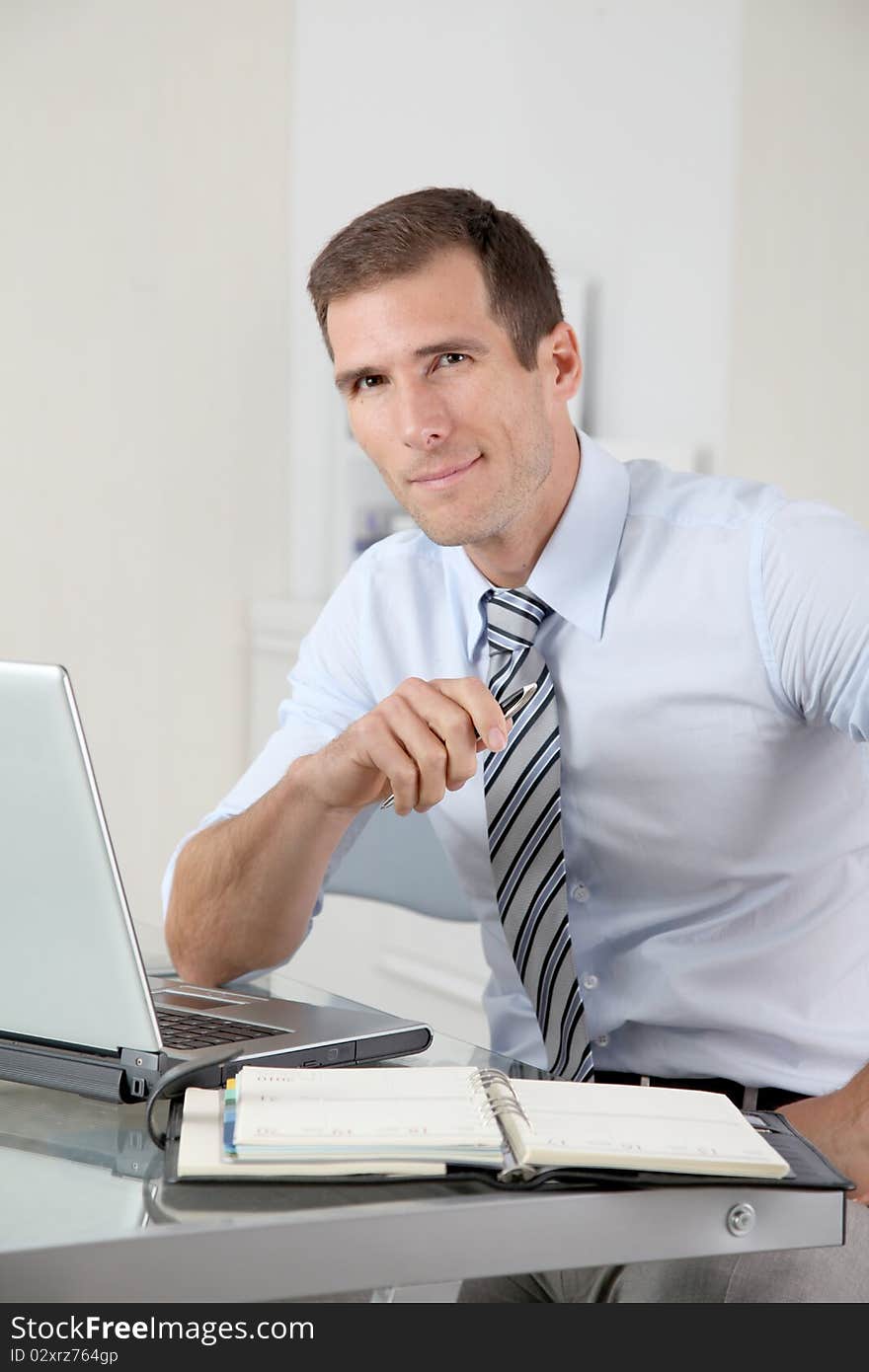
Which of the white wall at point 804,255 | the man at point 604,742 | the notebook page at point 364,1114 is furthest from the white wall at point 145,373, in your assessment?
the notebook page at point 364,1114

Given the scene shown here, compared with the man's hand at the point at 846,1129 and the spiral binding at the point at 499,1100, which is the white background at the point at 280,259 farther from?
the spiral binding at the point at 499,1100

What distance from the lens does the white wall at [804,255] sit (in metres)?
2.47

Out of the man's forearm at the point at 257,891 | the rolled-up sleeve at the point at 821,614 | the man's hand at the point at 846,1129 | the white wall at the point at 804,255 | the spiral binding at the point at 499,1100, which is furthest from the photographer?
the white wall at the point at 804,255

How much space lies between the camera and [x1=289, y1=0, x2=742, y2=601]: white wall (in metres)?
2.54

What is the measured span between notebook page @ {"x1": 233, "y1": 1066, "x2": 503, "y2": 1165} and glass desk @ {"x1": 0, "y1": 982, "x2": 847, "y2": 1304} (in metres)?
0.02

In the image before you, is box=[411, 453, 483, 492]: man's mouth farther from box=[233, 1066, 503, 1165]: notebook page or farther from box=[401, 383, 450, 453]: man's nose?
box=[233, 1066, 503, 1165]: notebook page

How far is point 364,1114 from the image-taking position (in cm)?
83

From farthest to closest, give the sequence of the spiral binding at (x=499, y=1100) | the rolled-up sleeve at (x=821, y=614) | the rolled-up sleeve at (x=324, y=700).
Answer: the rolled-up sleeve at (x=324, y=700) < the rolled-up sleeve at (x=821, y=614) < the spiral binding at (x=499, y=1100)

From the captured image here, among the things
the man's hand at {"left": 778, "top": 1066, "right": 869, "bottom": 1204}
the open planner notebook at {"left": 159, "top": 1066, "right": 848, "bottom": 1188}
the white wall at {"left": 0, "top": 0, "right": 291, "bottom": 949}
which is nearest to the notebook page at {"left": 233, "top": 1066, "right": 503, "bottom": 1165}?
the open planner notebook at {"left": 159, "top": 1066, "right": 848, "bottom": 1188}

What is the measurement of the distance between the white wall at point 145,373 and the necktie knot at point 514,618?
1.94m

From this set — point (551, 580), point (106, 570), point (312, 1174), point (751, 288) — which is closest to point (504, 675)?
point (551, 580)

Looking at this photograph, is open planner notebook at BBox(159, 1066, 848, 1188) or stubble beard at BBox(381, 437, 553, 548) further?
stubble beard at BBox(381, 437, 553, 548)

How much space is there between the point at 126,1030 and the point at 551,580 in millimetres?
693

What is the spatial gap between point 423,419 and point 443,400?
3 cm
